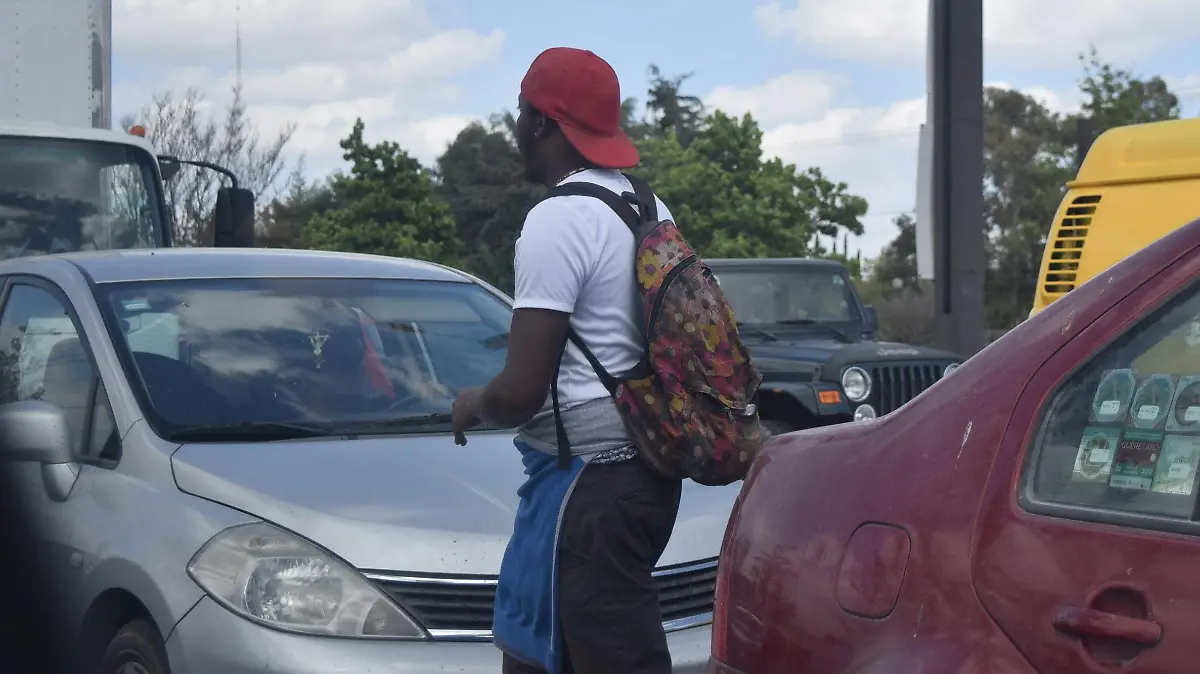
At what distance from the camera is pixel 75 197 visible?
8.74m

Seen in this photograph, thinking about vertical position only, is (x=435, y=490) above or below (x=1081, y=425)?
below

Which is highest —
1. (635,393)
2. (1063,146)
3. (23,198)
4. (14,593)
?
(1063,146)

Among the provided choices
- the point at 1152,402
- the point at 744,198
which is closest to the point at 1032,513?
the point at 1152,402

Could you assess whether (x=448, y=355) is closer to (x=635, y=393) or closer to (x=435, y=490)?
(x=435, y=490)

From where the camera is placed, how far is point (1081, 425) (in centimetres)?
221

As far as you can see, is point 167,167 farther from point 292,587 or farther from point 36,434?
point 292,587

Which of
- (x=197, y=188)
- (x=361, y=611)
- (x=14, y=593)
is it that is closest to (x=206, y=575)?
(x=361, y=611)

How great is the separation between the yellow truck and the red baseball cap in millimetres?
3362

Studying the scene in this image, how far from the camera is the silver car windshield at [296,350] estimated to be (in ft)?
14.1

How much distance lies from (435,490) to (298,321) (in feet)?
3.50

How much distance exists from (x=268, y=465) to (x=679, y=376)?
139 centimetres

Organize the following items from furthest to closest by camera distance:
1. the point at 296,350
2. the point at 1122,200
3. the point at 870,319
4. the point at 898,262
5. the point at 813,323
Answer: the point at 898,262
the point at 870,319
the point at 813,323
the point at 1122,200
the point at 296,350

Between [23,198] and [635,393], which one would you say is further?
[23,198]

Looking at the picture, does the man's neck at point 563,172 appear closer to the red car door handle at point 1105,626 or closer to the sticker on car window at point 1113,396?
the sticker on car window at point 1113,396
